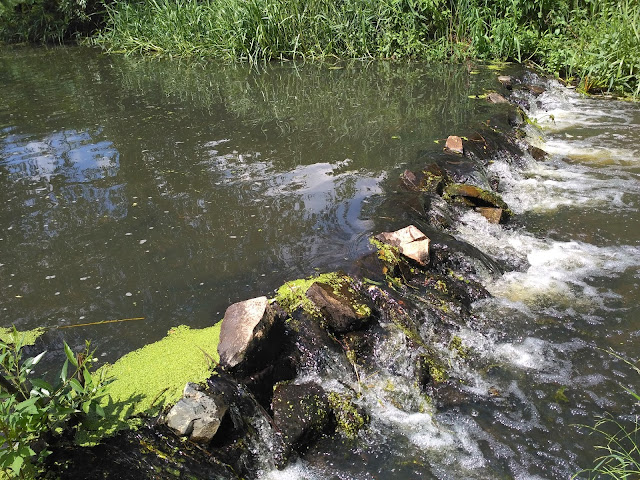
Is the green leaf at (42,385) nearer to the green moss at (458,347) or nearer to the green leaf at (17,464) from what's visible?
the green leaf at (17,464)

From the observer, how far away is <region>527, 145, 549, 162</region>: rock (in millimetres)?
6488

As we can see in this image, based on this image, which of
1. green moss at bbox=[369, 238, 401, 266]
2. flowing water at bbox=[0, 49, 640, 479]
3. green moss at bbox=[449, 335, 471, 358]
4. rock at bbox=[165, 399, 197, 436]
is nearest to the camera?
rock at bbox=[165, 399, 197, 436]

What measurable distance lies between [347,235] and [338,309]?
1.07 metres

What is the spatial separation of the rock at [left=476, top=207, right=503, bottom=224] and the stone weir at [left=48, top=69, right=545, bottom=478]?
0.57 metres

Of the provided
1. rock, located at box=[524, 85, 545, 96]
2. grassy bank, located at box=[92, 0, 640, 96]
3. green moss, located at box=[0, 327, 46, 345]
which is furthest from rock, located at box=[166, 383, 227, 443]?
grassy bank, located at box=[92, 0, 640, 96]

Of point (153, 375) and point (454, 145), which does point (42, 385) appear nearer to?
point (153, 375)

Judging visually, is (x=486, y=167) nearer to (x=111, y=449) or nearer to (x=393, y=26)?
(x=111, y=449)

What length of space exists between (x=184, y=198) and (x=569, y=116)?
19.7 ft

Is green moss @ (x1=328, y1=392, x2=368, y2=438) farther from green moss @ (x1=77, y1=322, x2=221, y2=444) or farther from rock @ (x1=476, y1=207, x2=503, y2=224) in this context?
rock @ (x1=476, y1=207, x2=503, y2=224)

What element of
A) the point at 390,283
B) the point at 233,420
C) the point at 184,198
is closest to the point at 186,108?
the point at 184,198

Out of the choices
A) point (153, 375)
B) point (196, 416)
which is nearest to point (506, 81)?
point (153, 375)

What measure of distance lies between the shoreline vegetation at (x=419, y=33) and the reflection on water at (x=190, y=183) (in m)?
1.04

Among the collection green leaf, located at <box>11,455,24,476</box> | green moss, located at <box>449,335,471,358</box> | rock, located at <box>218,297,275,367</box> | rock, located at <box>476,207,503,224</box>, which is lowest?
green moss, located at <box>449,335,471,358</box>

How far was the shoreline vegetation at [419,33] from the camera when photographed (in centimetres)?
851
